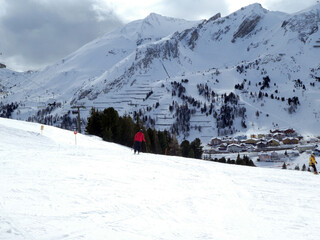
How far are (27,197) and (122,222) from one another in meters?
3.25

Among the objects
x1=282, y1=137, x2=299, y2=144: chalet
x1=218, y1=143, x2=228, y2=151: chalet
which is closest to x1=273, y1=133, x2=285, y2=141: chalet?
x1=282, y1=137, x2=299, y2=144: chalet

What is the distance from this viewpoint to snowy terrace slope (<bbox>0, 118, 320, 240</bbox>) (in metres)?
6.96

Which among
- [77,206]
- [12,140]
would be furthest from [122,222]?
[12,140]

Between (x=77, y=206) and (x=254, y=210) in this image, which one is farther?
(x=254, y=210)

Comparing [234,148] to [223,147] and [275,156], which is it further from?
[275,156]

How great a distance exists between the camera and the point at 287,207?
1030 cm

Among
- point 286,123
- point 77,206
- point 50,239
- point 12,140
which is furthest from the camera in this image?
point 286,123

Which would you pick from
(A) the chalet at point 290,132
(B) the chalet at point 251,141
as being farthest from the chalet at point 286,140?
(A) the chalet at point 290,132

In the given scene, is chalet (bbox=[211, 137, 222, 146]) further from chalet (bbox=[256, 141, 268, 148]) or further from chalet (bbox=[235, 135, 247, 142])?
chalet (bbox=[256, 141, 268, 148])

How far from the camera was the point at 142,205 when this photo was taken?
9.03m

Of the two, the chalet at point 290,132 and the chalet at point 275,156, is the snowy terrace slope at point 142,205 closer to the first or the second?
the chalet at point 275,156

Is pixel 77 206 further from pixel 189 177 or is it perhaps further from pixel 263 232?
pixel 189 177

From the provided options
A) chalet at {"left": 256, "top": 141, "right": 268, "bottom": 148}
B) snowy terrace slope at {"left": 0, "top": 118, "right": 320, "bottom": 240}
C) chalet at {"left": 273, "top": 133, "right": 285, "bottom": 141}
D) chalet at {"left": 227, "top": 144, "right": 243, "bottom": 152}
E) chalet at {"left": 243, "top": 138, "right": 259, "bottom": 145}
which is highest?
chalet at {"left": 273, "top": 133, "right": 285, "bottom": 141}

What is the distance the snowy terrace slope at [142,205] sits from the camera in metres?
6.96
